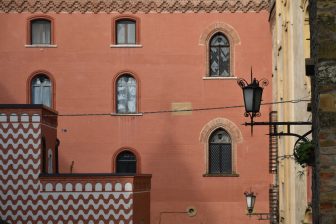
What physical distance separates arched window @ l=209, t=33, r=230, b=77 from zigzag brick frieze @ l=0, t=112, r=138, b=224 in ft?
43.3

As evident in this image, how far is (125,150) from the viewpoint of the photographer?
114 ft

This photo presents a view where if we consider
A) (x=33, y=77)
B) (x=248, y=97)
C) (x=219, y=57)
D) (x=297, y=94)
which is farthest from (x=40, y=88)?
(x=248, y=97)

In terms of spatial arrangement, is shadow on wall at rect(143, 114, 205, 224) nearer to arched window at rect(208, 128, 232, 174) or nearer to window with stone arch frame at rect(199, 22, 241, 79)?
arched window at rect(208, 128, 232, 174)

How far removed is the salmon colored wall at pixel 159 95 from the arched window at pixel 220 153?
392mm

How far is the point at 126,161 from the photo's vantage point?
114 ft

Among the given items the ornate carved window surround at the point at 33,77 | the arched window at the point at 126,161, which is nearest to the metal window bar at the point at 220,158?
the arched window at the point at 126,161

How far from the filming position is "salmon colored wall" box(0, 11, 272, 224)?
1353 inches

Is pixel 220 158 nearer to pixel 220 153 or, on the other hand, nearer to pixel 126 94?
pixel 220 153

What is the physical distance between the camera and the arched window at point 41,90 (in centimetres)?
3519

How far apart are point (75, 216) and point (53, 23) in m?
14.3

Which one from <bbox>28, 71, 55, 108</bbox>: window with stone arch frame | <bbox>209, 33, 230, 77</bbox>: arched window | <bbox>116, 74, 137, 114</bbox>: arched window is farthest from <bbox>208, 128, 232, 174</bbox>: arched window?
<bbox>28, 71, 55, 108</bbox>: window with stone arch frame

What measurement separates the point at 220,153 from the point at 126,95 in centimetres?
414

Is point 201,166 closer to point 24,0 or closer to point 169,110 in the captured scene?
point 169,110

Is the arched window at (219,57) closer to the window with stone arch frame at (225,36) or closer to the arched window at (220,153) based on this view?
the window with stone arch frame at (225,36)
